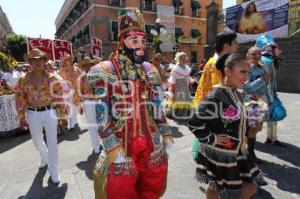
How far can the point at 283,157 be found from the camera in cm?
493

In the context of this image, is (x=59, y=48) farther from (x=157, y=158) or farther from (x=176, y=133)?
(x=157, y=158)

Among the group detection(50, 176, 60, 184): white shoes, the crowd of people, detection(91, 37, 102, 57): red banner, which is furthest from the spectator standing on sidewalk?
detection(91, 37, 102, 57): red banner

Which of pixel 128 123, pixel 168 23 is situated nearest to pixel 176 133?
pixel 128 123

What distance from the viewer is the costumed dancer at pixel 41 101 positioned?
436cm

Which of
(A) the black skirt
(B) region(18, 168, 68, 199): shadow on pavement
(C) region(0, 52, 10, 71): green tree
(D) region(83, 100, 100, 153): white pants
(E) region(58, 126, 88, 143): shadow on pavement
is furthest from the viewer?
(C) region(0, 52, 10, 71): green tree

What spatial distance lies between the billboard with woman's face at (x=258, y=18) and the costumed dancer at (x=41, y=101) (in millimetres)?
10996

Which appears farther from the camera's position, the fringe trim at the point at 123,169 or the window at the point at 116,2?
the window at the point at 116,2

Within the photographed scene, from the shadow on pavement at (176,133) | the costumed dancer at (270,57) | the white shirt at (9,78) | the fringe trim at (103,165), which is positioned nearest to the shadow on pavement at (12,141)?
the shadow on pavement at (176,133)

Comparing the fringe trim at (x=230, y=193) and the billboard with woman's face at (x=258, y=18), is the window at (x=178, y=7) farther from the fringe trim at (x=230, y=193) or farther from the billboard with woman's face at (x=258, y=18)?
the fringe trim at (x=230, y=193)

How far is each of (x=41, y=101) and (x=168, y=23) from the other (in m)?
31.1

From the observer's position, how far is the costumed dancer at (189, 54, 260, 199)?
8.92 feet

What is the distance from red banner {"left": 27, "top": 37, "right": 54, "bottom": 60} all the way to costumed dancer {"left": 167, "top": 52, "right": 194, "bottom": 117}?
3728 millimetres

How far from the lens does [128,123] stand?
2572mm

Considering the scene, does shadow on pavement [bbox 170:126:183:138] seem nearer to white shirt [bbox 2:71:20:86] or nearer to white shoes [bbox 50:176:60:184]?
white shoes [bbox 50:176:60:184]
